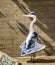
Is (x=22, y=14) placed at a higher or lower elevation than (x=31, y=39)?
higher

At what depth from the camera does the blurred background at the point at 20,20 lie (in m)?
7.84

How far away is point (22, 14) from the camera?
309 inches

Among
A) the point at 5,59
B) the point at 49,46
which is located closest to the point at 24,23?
the point at 49,46

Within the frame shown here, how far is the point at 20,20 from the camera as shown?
784 cm

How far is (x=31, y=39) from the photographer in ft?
23.0

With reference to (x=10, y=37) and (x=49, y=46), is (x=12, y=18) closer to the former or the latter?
(x=10, y=37)

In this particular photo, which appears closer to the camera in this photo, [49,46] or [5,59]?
[5,59]

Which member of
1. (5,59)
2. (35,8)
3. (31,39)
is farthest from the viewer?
(35,8)

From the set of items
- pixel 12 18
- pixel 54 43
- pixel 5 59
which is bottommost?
pixel 5 59

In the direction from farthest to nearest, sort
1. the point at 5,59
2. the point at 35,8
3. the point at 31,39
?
the point at 35,8, the point at 31,39, the point at 5,59

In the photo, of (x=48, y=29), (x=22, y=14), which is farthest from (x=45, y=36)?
(x=22, y=14)

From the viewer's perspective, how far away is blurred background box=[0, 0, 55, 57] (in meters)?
7.84

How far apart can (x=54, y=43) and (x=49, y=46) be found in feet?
0.38

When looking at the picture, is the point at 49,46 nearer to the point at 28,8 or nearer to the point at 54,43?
the point at 54,43
